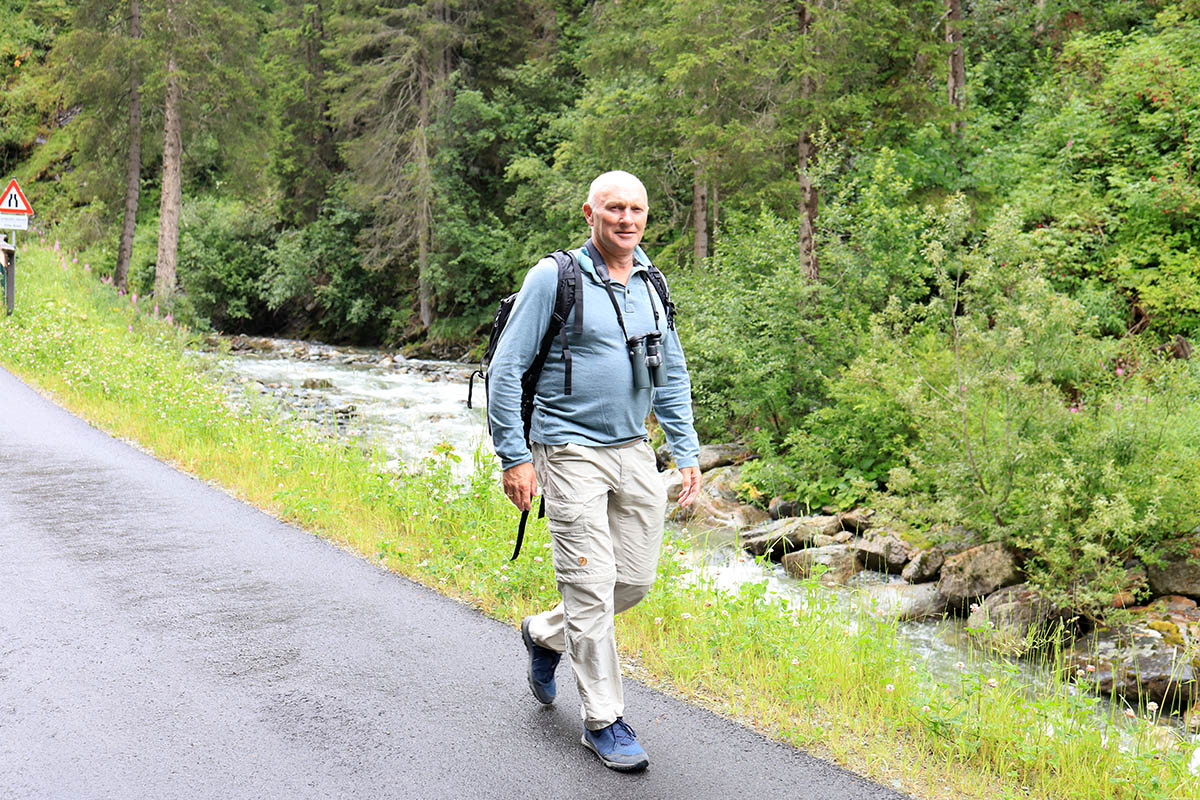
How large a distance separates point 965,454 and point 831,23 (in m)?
8.46

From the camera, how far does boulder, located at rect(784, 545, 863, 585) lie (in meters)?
9.30

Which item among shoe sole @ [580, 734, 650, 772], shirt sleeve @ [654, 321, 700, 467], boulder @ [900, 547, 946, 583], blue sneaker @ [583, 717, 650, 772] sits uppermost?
shirt sleeve @ [654, 321, 700, 467]

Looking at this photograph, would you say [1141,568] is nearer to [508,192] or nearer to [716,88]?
[716,88]

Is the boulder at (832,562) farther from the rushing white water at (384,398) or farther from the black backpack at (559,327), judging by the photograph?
the black backpack at (559,327)

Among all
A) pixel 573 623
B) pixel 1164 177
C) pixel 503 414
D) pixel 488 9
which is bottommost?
pixel 573 623

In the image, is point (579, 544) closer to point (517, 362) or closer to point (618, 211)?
point (517, 362)

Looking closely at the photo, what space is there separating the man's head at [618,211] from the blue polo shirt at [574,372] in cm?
12

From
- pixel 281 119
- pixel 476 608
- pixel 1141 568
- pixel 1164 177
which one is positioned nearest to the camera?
pixel 476 608

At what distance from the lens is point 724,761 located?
12.2 feet

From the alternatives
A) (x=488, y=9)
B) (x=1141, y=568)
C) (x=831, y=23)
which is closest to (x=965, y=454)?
(x=1141, y=568)

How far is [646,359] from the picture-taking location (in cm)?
376

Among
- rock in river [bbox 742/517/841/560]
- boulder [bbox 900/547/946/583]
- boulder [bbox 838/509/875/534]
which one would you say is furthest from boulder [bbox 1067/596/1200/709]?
boulder [bbox 838/509/875/534]

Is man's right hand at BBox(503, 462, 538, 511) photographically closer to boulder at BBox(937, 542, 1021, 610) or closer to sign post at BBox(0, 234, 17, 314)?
boulder at BBox(937, 542, 1021, 610)

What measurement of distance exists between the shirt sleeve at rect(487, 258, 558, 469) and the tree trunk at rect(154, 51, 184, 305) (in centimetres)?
2350
